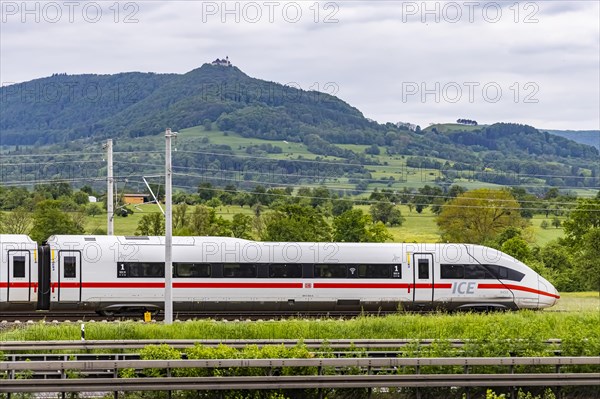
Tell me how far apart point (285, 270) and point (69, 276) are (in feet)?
27.3

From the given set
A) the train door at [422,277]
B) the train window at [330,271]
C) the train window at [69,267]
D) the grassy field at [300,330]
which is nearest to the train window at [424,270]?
the train door at [422,277]

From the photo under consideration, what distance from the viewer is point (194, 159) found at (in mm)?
198000

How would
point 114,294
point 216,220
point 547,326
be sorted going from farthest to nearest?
point 216,220 < point 114,294 < point 547,326

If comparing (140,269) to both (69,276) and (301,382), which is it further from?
(301,382)

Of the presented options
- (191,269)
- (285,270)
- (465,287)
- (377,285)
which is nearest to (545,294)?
(465,287)

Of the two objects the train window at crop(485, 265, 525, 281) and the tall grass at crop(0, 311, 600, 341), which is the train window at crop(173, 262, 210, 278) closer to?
the tall grass at crop(0, 311, 600, 341)

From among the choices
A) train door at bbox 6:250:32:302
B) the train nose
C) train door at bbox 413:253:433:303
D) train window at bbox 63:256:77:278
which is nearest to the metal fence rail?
train door at bbox 6:250:32:302

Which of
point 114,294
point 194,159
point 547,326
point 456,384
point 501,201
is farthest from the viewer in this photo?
point 194,159

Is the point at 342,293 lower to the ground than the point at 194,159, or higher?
lower

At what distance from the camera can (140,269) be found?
33875 millimetres

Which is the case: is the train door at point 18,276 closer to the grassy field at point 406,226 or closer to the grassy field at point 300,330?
the grassy field at point 300,330

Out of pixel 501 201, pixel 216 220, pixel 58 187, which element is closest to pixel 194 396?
pixel 216 220

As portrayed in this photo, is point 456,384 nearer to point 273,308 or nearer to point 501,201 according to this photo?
point 273,308

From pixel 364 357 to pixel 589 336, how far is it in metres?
5.07
